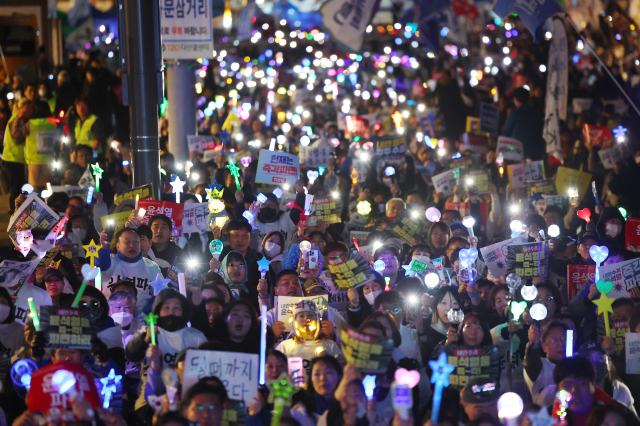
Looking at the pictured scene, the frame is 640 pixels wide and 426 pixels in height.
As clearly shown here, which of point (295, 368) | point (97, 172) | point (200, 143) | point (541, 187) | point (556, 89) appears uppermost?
point (556, 89)

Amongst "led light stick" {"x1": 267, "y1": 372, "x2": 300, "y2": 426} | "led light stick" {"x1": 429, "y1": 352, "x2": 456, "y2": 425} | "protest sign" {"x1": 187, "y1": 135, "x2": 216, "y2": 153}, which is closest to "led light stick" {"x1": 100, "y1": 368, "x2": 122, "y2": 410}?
"led light stick" {"x1": 267, "y1": 372, "x2": 300, "y2": 426}

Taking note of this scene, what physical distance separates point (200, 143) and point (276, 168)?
3011 millimetres

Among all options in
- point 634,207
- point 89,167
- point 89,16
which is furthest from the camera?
point 89,16

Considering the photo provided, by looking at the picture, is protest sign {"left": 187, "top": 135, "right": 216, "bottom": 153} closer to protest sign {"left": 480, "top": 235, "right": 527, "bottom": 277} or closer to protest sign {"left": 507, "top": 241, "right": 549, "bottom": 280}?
protest sign {"left": 480, "top": 235, "right": 527, "bottom": 277}

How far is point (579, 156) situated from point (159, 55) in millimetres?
7165

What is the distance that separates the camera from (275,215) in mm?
8883

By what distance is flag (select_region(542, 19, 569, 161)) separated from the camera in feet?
39.8

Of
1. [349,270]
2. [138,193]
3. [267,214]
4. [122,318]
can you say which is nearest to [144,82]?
[138,193]

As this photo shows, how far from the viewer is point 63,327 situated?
16.3ft

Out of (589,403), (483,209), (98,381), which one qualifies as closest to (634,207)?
(483,209)

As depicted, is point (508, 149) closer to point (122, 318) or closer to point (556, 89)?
point (556, 89)

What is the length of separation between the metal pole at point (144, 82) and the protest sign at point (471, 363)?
4.47 meters

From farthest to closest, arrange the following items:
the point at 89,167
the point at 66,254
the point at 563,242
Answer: the point at 89,167 < the point at 563,242 < the point at 66,254

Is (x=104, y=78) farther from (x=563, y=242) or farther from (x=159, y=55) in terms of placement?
(x=563, y=242)
